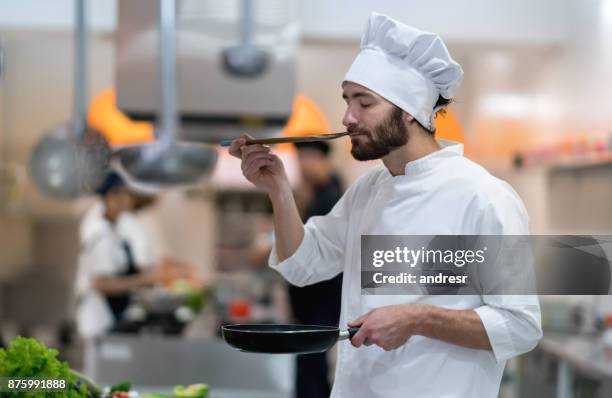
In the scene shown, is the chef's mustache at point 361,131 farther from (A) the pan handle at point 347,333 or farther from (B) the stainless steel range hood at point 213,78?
(B) the stainless steel range hood at point 213,78

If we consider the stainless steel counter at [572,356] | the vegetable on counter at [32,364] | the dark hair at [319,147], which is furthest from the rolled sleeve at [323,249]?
the dark hair at [319,147]

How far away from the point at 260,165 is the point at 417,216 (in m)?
0.20

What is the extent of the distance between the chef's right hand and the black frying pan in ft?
0.68

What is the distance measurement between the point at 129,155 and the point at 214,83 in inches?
23.8

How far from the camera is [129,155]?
203cm

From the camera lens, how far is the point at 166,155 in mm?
2037

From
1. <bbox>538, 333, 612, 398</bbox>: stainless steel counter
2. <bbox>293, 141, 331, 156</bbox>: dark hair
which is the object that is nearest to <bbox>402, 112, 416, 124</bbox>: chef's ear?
<bbox>538, 333, 612, 398</bbox>: stainless steel counter

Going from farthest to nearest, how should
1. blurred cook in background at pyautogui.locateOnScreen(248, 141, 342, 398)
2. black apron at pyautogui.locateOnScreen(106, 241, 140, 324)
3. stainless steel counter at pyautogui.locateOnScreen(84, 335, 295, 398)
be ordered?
black apron at pyautogui.locateOnScreen(106, 241, 140, 324) → stainless steel counter at pyautogui.locateOnScreen(84, 335, 295, 398) → blurred cook in background at pyautogui.locateOnScreen(248, 141, 342, 398)

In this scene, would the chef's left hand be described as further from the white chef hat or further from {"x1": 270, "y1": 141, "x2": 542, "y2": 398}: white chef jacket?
the white chef hat

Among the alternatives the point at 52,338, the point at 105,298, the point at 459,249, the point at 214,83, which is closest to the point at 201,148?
the point at 214,83

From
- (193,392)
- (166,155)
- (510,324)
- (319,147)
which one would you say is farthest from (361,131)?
(319,147)

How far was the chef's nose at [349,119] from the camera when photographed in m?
1.06

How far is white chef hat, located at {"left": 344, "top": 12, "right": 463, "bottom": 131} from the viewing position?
106 cm

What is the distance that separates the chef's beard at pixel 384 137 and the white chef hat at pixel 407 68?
0.6 inches
